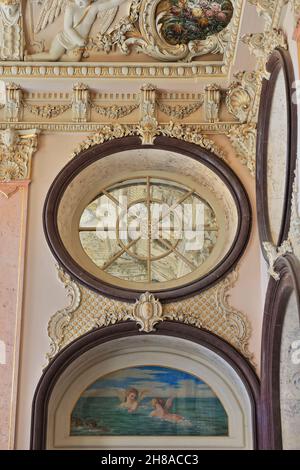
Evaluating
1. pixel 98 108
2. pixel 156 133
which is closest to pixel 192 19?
pixel 156 133

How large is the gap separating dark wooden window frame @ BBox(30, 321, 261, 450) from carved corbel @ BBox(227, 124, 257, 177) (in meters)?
Answer: 2.06

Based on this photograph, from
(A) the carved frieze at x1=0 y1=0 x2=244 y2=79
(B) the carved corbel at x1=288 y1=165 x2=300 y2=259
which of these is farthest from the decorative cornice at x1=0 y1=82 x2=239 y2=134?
(B) the carved corbel at x1=288 y1=165 x2=300 y2=259

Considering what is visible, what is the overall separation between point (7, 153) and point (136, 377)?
10.0 ft

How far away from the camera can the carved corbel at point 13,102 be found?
8930 millimetres

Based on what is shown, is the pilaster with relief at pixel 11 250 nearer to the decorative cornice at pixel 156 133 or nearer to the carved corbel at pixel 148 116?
the decorative cornice at pixel 156 133

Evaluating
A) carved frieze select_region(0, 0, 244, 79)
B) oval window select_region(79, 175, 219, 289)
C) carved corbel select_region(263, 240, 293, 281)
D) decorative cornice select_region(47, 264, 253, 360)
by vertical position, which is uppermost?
carved frieze select_region(0, 0, 244, 79)

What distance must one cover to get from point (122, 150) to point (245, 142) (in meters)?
1.47

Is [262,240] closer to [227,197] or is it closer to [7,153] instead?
[227,197]

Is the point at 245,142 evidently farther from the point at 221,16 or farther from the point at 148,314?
the point at 148,314

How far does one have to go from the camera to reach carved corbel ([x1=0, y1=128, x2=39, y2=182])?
28.7ft

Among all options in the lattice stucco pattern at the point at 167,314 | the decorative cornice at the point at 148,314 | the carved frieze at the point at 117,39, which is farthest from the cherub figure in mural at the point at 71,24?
the decorative cornice at the point at 148,314

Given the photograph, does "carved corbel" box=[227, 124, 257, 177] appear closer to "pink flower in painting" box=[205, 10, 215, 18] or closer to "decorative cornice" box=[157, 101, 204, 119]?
"decorative cornice" box=[157, 101, 204, 119]

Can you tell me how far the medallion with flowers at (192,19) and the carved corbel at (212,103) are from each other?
65 centimetres

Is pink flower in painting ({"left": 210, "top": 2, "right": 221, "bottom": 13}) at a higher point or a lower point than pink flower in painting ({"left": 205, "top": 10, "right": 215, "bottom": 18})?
higher
